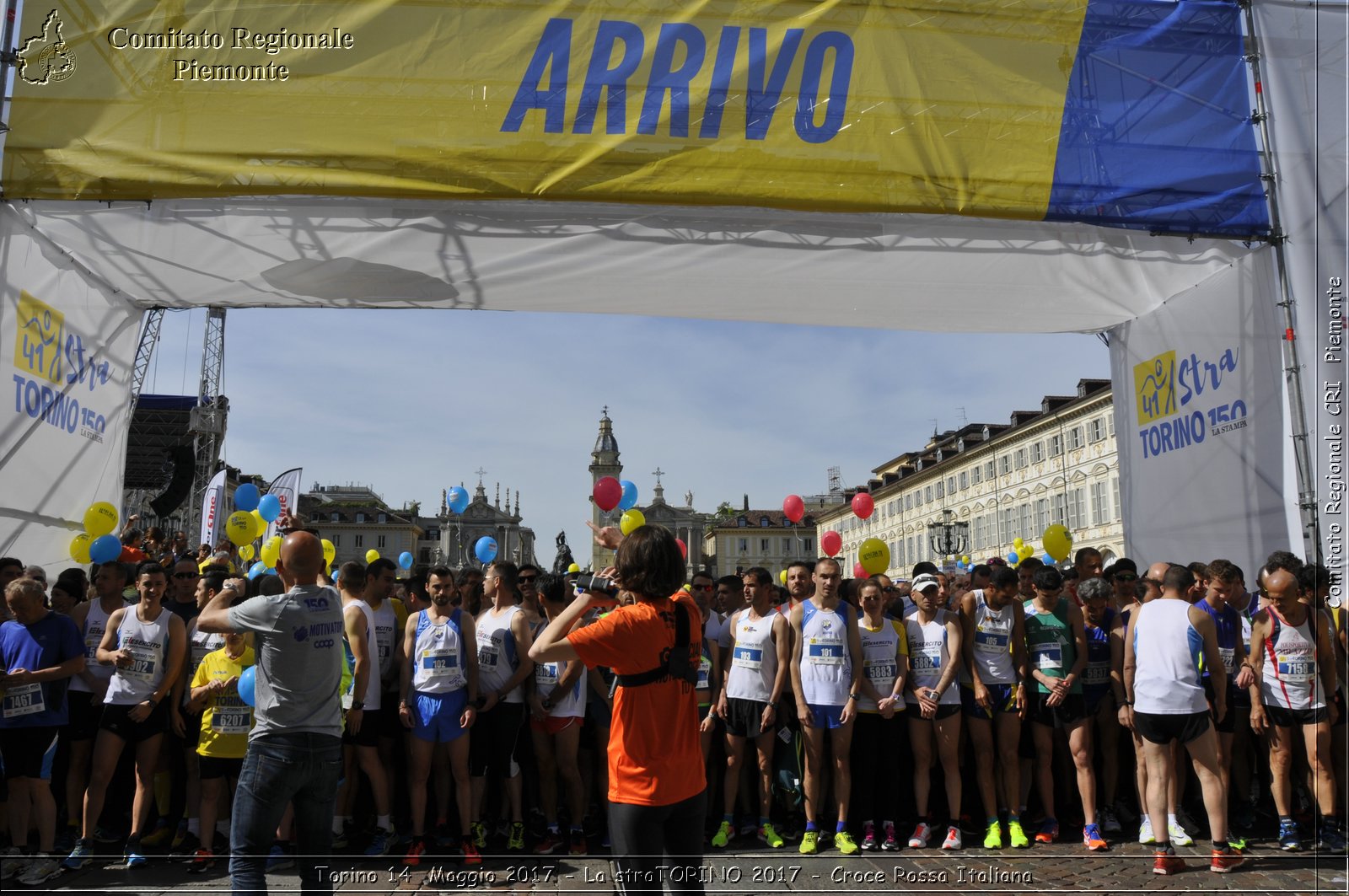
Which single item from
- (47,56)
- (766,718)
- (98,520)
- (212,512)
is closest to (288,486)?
(212,512)

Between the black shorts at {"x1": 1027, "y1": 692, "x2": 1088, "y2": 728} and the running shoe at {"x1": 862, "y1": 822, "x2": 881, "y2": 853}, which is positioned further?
the black shorts at {"x1": 1027, "y1": 692, "x2": 1088, "y2": 728}

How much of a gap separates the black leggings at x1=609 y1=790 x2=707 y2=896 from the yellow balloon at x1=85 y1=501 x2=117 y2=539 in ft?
24.1

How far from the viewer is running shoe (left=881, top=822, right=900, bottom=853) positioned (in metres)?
6.18

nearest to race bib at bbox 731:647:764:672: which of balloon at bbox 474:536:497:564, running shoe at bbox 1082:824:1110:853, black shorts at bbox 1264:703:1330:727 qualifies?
running shoe at bbox 1082:824:1110:853

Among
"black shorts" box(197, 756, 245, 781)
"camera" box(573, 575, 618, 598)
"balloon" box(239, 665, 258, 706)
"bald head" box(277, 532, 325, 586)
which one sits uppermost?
"bald head" box(277, 532, 325, 586)

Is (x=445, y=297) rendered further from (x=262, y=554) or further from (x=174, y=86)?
(x=262, y=554)

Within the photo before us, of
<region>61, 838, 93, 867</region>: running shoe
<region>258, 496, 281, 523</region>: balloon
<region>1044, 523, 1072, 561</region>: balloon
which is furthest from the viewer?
<region>258, 496, 281, 523</region>: balloon

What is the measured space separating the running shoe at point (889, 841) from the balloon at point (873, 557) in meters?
3.06

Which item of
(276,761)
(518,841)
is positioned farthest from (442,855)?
(276,761)

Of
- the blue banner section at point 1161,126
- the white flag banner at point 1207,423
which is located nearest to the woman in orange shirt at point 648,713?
the blue banner section at point 1161,126

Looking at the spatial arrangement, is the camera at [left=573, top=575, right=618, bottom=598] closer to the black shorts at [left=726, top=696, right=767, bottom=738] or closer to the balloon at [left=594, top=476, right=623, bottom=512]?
the black shorts at [left=726, top=696, right=767, bottom=738]

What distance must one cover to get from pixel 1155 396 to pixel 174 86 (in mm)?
9952

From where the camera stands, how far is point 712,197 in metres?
7.59

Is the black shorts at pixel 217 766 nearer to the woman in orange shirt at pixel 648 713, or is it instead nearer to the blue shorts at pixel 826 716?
the woman in orange shirt at pixel 648 713
